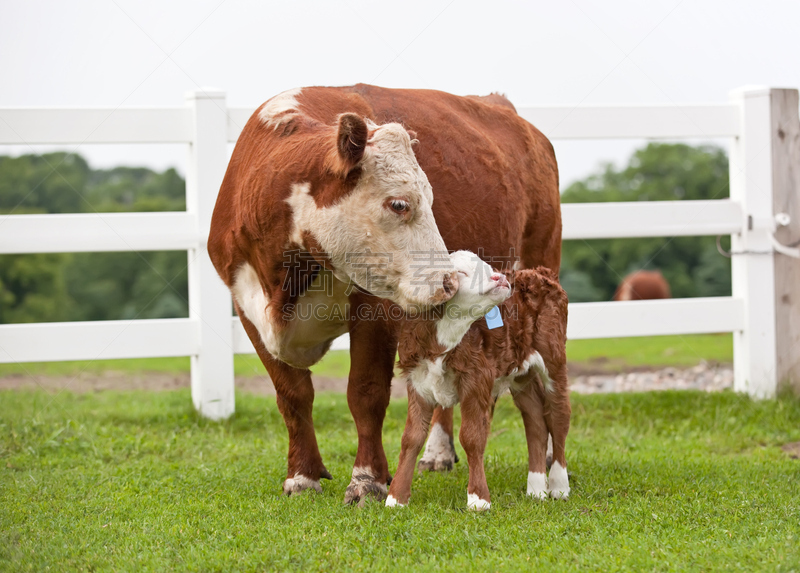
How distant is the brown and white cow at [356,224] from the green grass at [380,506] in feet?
1.96

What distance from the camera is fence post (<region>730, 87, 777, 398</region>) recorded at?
6699 mm

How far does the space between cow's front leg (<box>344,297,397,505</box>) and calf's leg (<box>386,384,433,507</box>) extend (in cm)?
39

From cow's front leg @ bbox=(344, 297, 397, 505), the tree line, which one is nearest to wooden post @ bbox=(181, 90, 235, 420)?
cow's front leg @ bbox=(344, 297, 397, 505)

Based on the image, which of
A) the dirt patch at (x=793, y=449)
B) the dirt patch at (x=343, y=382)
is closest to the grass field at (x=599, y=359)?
the dirt patch at (x=343, y=382)

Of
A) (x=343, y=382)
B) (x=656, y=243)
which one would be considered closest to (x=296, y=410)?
(x=343, y=382)

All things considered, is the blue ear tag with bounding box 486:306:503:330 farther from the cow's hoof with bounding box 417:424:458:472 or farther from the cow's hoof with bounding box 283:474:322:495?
the cow's hoof with bounding box 417:424:458:472

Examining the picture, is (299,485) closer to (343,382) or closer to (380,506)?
(380,506)

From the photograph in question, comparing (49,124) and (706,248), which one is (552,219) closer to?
(49,124)

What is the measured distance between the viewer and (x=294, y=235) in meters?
3.84

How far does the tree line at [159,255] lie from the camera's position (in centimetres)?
2227

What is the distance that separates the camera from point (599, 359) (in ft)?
34.8

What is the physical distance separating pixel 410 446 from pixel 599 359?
24.0 ft

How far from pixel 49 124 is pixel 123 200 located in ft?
78.2

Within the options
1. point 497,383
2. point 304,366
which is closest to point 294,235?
point 304,366
